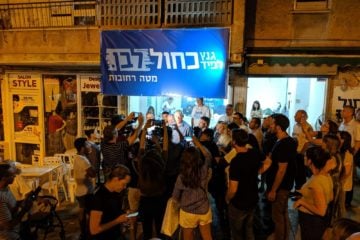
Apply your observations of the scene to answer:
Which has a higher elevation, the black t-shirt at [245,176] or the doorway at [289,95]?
the doorway at [289,95]

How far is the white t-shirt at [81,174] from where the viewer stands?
4.85 metres

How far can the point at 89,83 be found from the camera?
9719mm

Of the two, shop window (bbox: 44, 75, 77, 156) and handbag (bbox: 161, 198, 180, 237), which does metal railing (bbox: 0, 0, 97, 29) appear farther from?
handbag (bbox: 161, 198, 180, 237)

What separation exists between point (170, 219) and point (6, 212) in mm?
1965

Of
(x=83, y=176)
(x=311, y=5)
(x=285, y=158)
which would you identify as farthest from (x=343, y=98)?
(x=83, y=176)

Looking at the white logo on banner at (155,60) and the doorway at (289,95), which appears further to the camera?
the doorway at (289,95)

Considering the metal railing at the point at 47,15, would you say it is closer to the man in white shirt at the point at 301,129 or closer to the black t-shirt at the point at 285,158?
the man in white shirt at the point at 301,129

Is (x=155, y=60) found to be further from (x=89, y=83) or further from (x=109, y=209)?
(x=109, y=209)

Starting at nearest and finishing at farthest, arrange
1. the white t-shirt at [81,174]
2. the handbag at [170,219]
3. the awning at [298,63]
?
the handbag at [170,219]
the white t-shirt at [81,174]
the awning at [298,63]

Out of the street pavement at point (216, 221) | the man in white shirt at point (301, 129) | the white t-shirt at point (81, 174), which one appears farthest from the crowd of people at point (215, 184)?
the street pavement at point (216, 221)

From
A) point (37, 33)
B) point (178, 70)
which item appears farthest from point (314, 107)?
point (37, 33)

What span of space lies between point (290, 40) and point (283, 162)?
16.3ft

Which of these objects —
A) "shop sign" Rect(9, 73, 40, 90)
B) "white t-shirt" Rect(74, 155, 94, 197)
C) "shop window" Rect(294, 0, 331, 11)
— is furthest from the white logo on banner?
"white t-shirt" Rect(74, 155, 94, 197)

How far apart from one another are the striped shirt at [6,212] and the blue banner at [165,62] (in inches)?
192
